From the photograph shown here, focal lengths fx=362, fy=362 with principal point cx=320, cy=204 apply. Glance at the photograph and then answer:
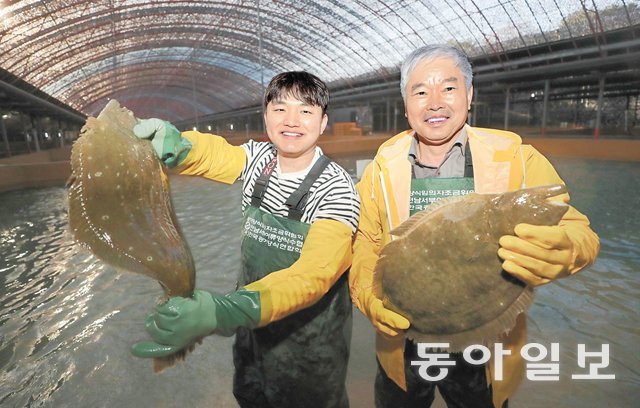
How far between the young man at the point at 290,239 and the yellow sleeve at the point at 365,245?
15cm

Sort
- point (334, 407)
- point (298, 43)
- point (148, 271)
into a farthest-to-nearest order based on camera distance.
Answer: point (298, 43) < point (334, 407) < point (148, 271)

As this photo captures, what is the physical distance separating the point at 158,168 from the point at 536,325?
452 centimetres

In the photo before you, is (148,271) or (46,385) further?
(46,385)

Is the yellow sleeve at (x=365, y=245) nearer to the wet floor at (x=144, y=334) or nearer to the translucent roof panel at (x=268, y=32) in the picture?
the wet floor at (x=144, y=334)

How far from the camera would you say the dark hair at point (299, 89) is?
1.94 metres

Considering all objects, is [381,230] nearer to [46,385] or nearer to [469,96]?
[469,96]

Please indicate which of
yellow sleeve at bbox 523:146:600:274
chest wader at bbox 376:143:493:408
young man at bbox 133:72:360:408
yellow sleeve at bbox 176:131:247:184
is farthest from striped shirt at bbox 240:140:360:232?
yellow sleeve at bbox 523:146:600:274

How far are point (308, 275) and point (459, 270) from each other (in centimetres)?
72

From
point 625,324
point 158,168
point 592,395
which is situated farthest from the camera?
point 625,324

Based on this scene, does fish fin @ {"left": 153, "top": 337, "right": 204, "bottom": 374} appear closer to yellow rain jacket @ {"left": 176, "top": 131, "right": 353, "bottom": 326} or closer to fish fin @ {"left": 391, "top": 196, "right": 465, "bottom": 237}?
yellow rain jacket @ {"left": 176, "top": 131, "right": 353, "bottom": 326}

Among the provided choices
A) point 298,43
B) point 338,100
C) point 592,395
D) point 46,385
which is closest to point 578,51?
point 338,100

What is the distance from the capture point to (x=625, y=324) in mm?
4195

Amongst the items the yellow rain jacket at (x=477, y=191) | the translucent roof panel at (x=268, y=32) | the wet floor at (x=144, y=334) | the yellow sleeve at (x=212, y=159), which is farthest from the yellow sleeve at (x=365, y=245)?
the translucent roof panel at (x=268, y=32)

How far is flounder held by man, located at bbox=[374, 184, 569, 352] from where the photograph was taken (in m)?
1.59
